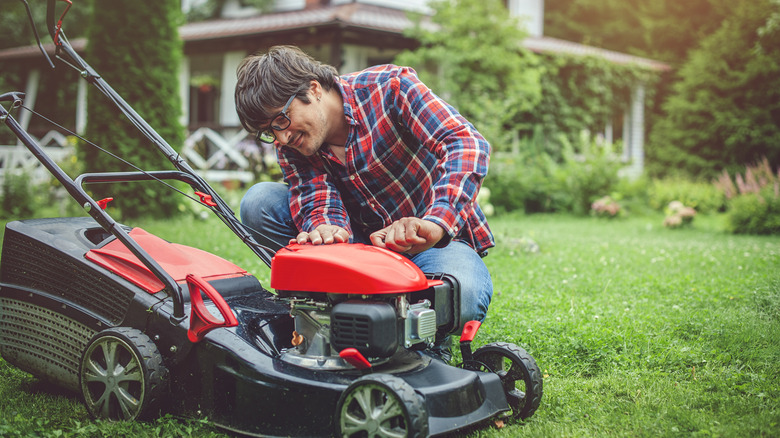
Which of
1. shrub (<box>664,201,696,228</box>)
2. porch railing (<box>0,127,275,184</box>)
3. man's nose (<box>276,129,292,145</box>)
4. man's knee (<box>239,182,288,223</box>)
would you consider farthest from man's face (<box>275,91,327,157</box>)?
porch railing (<box>0,127,275,184</box>)

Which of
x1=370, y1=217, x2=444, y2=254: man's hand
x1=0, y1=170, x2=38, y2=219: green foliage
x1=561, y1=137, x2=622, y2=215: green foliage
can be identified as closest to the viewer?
x1=370, y1=217, x2=444, y2=254: man's hand

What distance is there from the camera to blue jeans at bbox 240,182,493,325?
89.8 inches

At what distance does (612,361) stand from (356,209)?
1174 mm

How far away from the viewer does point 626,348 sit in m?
2.79

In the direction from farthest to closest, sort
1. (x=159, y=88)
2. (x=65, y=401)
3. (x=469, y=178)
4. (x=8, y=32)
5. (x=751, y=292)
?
(x=8, y=32) → (x=159, y=88) → (x=751, y=292) → (x=65, y=401) → (x=469, y=178)

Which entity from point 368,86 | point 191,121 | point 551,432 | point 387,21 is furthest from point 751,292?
point 191,121

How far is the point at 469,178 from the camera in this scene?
2.12 metres

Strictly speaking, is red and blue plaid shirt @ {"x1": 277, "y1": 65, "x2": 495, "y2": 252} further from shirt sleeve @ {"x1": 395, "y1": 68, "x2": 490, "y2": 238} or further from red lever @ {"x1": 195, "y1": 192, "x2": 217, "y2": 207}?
red lever @ {"x1": 195, "y1": 192, "x2": 217, "y2": 207}

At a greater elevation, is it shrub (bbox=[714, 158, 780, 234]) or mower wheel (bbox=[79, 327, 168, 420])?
mower wheel (bbox=[79, 327, 168, 420])

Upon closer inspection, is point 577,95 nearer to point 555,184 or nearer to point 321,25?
point 555,184

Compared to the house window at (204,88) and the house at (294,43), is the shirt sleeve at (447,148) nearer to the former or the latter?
the house at (294,43)

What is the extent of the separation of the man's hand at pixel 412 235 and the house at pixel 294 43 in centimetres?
821

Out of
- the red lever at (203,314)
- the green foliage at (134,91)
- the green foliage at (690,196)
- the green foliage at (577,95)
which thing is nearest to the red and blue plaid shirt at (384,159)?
the red lever at (203,314)

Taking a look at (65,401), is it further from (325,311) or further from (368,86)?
(368,86)
